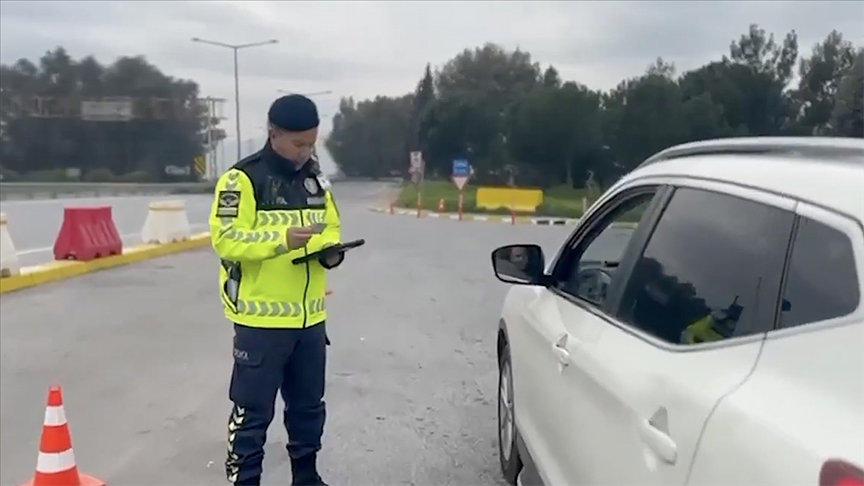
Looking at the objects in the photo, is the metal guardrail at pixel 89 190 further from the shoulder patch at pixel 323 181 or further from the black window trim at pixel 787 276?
the black window trim at pixel 787 276

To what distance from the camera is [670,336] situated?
8.96 feet

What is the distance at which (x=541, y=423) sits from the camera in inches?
156

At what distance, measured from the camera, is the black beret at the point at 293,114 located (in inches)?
172

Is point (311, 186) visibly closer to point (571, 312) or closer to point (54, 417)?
point (571, 312)

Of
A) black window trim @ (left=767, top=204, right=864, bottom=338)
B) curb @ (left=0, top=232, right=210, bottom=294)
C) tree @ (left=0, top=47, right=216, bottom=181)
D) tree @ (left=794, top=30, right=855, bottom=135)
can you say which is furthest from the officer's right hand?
tree @ (left=0, top=47, right=216, bottom=181)

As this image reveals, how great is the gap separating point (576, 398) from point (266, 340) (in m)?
1.61

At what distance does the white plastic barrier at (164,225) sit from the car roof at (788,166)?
51.5ft

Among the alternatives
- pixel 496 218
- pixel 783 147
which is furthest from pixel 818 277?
pixel 496 218

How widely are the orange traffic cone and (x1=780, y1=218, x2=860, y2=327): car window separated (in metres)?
3.50

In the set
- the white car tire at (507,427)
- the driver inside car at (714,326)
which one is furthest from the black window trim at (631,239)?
the white car tire at (507,427)

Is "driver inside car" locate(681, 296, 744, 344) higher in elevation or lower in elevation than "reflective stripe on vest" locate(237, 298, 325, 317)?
higher

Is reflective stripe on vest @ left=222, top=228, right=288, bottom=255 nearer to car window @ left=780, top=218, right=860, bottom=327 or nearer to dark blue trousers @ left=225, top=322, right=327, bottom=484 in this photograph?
dark blue trousers @ left=225, top=322, right=327, bottom=484

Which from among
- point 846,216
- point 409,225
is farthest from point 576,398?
point 409,225

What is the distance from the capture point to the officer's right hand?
13.9 feet
